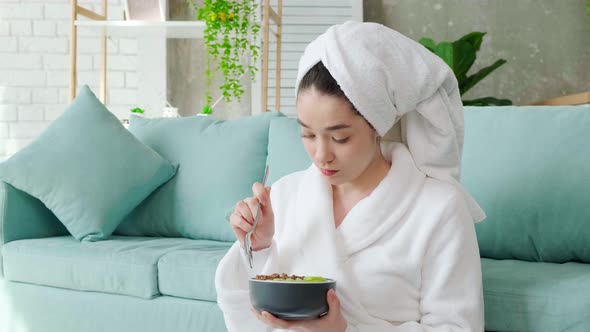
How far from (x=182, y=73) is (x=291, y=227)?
3.07 meters

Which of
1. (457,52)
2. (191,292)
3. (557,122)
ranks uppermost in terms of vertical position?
(457,52)

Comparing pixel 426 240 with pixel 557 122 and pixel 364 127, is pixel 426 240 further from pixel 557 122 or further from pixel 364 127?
pixel 557 122

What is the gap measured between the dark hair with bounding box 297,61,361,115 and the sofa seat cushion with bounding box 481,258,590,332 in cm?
63

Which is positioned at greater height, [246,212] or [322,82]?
[322,82]

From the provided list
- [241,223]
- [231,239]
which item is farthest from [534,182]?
[231,239]

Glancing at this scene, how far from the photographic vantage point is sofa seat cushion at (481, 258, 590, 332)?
1.55 m

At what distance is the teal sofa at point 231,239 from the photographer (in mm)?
1743

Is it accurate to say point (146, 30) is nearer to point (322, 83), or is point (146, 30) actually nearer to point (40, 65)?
point (40, 65)

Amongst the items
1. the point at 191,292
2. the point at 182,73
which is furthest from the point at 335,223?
the point at 182,73

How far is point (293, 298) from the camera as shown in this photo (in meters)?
1.17

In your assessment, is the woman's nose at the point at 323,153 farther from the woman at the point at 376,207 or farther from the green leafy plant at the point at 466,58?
the green leafy plant at the point at 466,58

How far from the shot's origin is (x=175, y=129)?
285cm

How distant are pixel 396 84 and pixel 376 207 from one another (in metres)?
0.25

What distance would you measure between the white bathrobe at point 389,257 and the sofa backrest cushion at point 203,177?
110cm
